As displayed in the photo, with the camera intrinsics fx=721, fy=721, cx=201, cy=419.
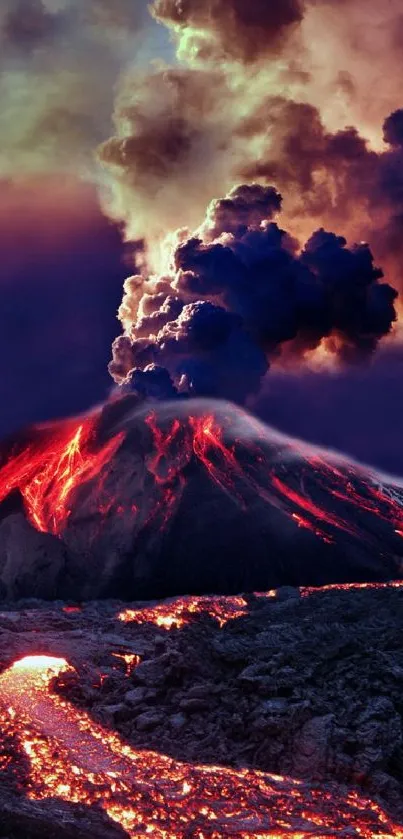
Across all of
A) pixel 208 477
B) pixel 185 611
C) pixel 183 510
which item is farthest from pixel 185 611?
pixel 208 477

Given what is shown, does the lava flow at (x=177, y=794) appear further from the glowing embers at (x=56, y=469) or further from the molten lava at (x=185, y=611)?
the glowing embers at (x=56, y=469)

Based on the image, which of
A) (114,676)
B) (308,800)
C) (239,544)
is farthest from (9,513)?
(308,800)

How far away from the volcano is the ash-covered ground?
1597 centimetres

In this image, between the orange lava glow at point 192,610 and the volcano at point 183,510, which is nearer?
the orange lava glow at point 192,610

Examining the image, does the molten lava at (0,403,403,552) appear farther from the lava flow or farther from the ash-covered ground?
the lava flow

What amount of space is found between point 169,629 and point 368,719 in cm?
988

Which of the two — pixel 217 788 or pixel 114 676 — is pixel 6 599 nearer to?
pixel 114 676

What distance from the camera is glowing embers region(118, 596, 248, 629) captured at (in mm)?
24542

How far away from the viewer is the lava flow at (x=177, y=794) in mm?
11055

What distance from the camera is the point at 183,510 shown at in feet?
145

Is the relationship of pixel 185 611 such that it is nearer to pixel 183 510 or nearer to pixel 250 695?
pixel 250 695

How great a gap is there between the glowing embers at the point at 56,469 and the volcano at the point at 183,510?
0.13m

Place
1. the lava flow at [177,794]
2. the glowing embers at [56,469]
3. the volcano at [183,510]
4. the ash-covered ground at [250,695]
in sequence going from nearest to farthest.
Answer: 1. the lava flow at [177,794]
2. the ash-covered ground at [250,695]
3. the volcano at [183,510]
4. the glowing embers at [56,469]

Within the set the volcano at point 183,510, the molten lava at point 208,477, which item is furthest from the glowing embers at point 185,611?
the molten lava at point 208,477
